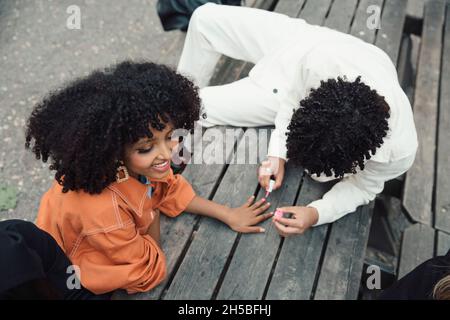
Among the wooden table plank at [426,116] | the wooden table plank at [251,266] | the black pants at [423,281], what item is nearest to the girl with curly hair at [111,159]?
the wooden table plank at [251,266]

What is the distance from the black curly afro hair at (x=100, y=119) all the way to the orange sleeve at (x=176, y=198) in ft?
1.47

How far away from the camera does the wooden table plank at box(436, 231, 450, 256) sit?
226 cm

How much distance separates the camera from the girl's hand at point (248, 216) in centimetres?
195

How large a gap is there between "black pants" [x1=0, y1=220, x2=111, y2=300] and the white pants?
116 cm

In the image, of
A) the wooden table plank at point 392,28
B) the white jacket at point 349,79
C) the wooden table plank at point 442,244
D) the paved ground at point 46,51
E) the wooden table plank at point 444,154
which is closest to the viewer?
the white jacket at point 349,79

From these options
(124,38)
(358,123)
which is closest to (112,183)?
(358,123)

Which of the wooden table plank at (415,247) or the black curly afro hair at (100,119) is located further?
the wooden table plank at (415,247)

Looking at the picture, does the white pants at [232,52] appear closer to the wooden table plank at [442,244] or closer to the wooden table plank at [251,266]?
the wooden table plank at [251,266]

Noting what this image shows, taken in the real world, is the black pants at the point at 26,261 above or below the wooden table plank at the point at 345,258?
above

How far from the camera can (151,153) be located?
4.98ft

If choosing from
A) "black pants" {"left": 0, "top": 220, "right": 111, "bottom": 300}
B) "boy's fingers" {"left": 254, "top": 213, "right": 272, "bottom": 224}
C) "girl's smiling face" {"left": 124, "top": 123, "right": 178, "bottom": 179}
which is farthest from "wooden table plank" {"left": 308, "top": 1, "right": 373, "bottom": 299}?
"black pants" {"left": 0, "top": 220, "right": 111, "bottom": 300}

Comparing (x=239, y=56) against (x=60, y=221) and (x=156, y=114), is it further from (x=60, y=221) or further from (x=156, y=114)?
(x=60, y=221)
